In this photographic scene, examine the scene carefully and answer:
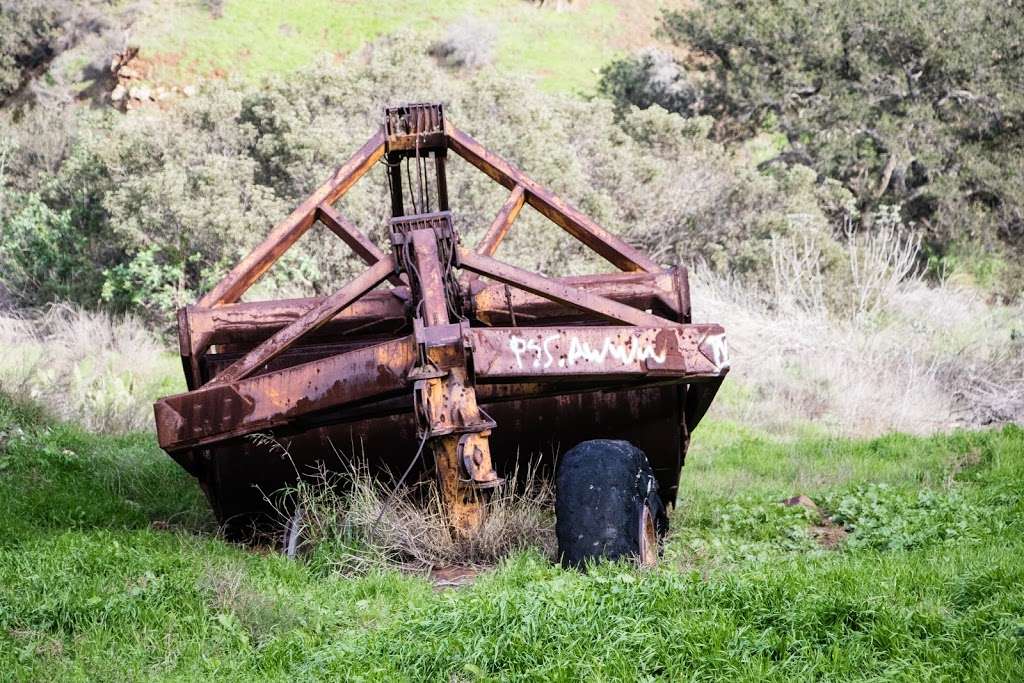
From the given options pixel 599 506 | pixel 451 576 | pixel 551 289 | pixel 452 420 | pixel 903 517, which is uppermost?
pixel 551 289

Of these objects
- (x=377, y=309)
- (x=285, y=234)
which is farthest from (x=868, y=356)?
(x=285, y=234)

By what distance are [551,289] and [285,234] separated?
1.91 meters

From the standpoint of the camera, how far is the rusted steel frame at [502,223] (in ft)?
23.1

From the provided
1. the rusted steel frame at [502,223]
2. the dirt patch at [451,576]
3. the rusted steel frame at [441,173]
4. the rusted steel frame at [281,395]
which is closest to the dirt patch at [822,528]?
the dirt patch at [451,576]

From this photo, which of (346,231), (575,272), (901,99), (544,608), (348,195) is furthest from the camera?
(901,99)

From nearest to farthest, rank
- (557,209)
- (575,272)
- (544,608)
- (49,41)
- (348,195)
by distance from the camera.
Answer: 1. (544,608)
2. (557,209)
3. (348,195)
4. (575,272)
5. (49,41)

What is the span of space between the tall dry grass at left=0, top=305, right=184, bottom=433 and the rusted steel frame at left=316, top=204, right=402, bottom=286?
374cm

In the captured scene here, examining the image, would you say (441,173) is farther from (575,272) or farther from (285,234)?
(575,272)

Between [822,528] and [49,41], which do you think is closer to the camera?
[822,528]

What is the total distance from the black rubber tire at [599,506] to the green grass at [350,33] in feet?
90.0

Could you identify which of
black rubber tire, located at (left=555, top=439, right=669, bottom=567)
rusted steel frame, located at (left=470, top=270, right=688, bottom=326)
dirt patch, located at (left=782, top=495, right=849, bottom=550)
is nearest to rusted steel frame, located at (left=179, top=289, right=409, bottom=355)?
rusted steel frame, located at (left=470, top=270, right=688, bottom=326)

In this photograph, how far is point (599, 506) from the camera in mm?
5469

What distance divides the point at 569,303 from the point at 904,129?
22052mm

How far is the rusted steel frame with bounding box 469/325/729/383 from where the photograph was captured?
18.3ft
